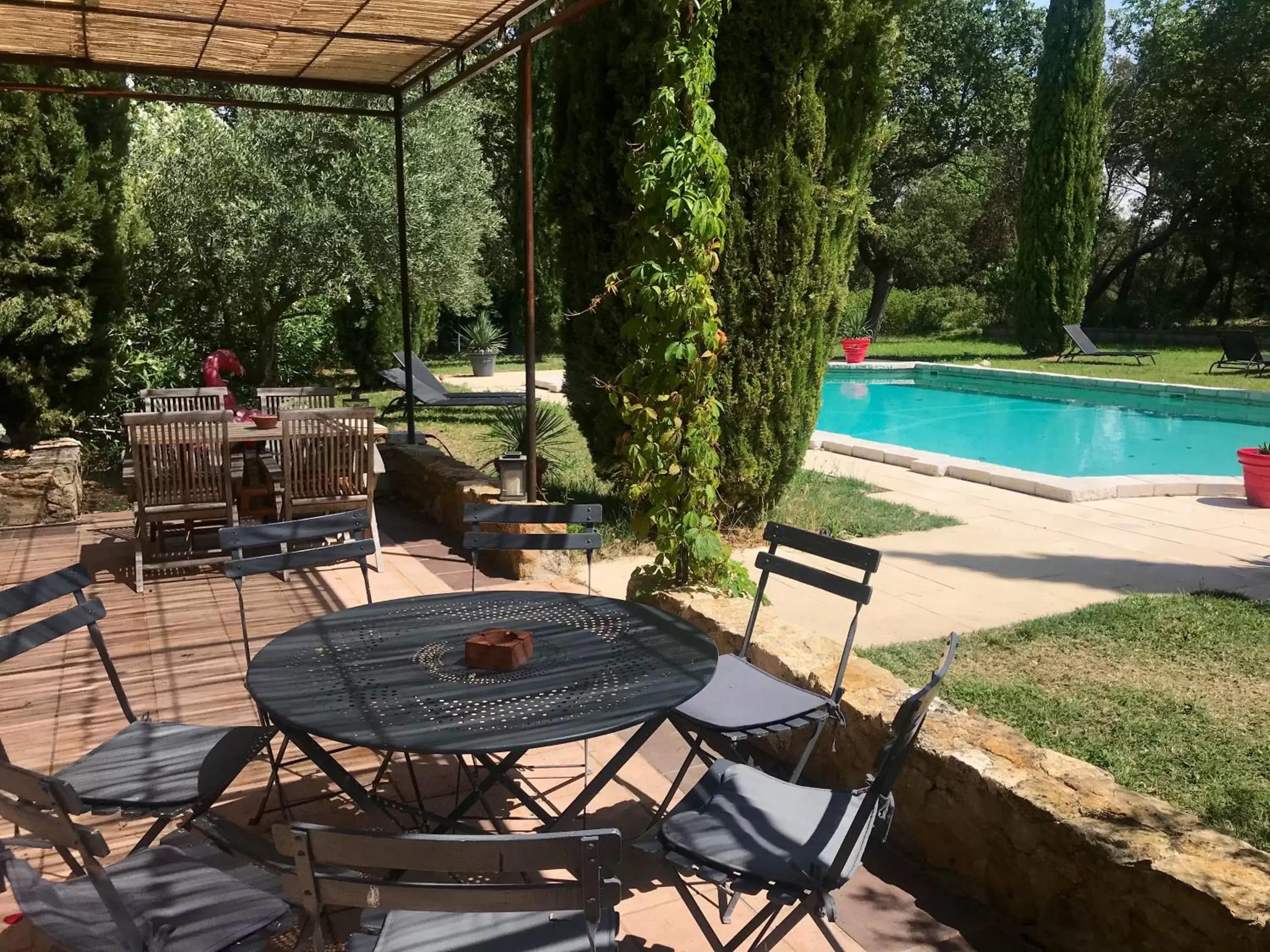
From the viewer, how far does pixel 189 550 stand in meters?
5.80

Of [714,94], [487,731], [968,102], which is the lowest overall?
[487,731]

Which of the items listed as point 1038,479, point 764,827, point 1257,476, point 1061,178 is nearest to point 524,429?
point 1038,479

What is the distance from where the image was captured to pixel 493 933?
69.4 inches

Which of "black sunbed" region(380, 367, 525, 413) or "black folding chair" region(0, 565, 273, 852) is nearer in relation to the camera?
"black folding chair" region(0, 565, 273, 852)

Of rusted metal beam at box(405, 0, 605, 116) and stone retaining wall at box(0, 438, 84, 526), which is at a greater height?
rusted metal beam at box(405, 0, 605, 116)

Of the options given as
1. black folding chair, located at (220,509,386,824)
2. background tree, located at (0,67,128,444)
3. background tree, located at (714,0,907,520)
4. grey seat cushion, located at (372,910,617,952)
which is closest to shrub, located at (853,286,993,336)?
background tree, located at (714,0,907,520)

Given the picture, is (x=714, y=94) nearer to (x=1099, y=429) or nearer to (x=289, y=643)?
(x=289, y=643)

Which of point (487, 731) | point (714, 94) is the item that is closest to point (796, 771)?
point (487, 731)

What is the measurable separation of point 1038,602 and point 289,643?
151 inches

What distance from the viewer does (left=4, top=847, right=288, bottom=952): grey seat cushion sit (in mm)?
1686

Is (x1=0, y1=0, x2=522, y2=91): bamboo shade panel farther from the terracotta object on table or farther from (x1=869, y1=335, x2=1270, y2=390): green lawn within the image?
(x1=869, y1=335, x2=1270, y2=390): green lawn

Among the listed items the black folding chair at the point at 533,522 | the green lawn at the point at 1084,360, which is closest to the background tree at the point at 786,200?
the black folding chair at the point at 533,522

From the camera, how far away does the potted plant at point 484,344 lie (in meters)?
15.9

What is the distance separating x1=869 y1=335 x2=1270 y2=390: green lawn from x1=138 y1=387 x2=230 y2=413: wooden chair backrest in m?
13.4
